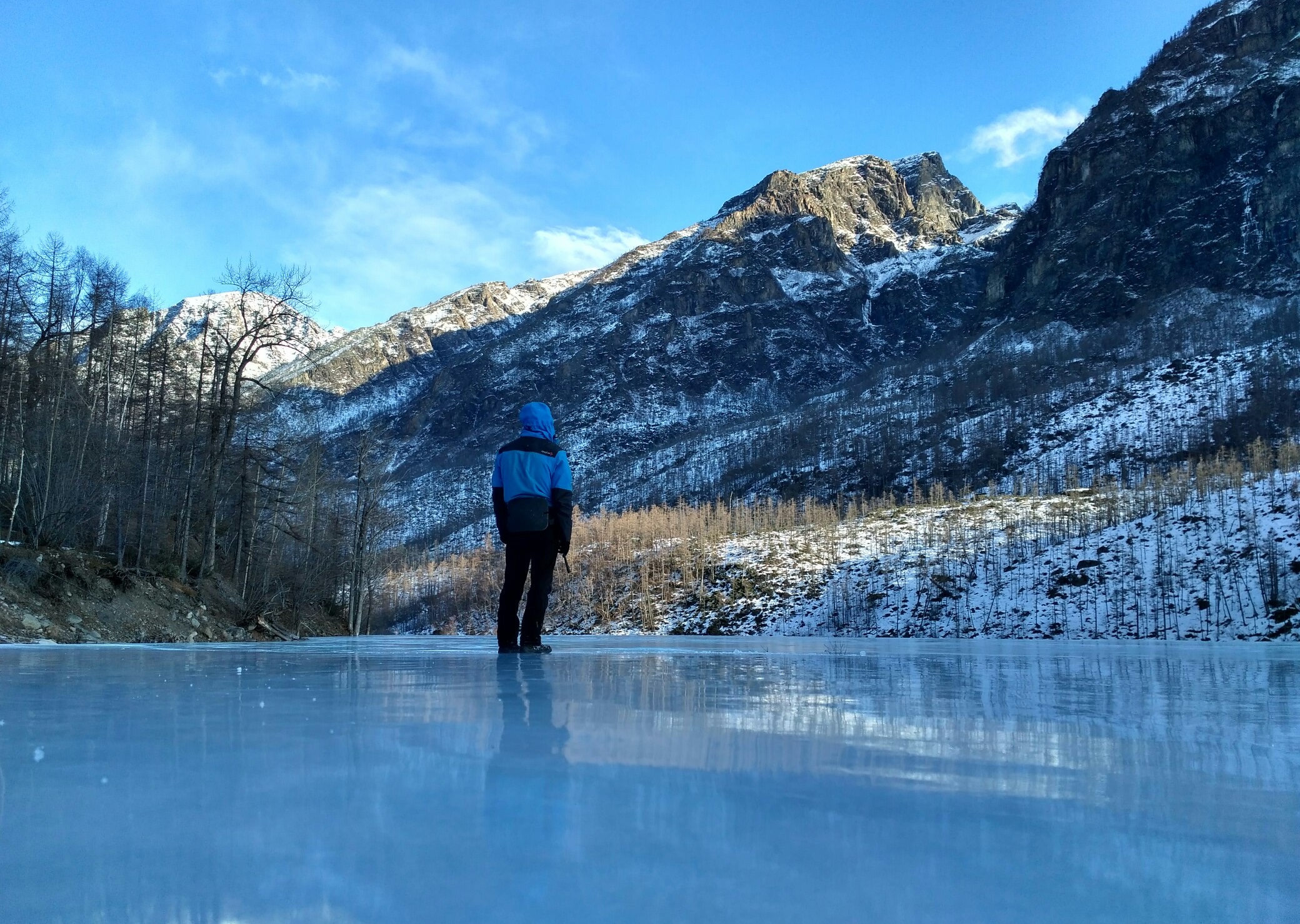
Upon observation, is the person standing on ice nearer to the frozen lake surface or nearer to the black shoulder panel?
the black shoulder panel

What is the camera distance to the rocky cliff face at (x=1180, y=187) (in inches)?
4200

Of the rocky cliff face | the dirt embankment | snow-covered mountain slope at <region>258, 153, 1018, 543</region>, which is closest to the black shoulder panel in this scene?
the dirt embankment

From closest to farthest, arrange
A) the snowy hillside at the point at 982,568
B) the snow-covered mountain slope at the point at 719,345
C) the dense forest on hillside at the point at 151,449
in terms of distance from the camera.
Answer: the dense forest on hillside at the point at 151,449 < the snowy hillside at the point at 982,568 < the snow-covered mountain slope at the point at 719,345

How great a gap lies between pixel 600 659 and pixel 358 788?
3711 millimetres

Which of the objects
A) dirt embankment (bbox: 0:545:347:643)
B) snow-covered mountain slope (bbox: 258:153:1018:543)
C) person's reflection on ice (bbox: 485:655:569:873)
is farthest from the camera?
snow-covered mountain slope (bbox: 258:153:1018:543)

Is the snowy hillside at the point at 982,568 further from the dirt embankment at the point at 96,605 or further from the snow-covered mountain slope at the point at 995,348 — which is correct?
the dirt embankment at the point at 96,605

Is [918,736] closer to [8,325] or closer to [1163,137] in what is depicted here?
[8,325]

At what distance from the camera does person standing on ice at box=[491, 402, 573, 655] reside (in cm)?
493

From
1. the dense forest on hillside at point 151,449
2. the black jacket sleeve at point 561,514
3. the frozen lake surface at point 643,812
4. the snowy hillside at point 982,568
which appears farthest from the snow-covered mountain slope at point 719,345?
the frozen lake surface at point 643,812

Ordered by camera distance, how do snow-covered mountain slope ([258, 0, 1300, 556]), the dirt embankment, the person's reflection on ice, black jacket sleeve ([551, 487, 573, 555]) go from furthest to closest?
snow-covered mountain slope ([258, 0, 1300, 556]), the dirt embankment, black jacket sleeve ([551, 487, 573, 555]), the person's reflection on ice

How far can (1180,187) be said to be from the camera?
12006cm

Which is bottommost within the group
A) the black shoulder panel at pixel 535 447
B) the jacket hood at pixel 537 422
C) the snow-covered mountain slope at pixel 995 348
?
the black shoulder panel at pixel 535 447

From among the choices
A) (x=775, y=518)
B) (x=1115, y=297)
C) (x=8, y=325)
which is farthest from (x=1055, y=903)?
(x=1115, y=297)

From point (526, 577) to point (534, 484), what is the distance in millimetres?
636
